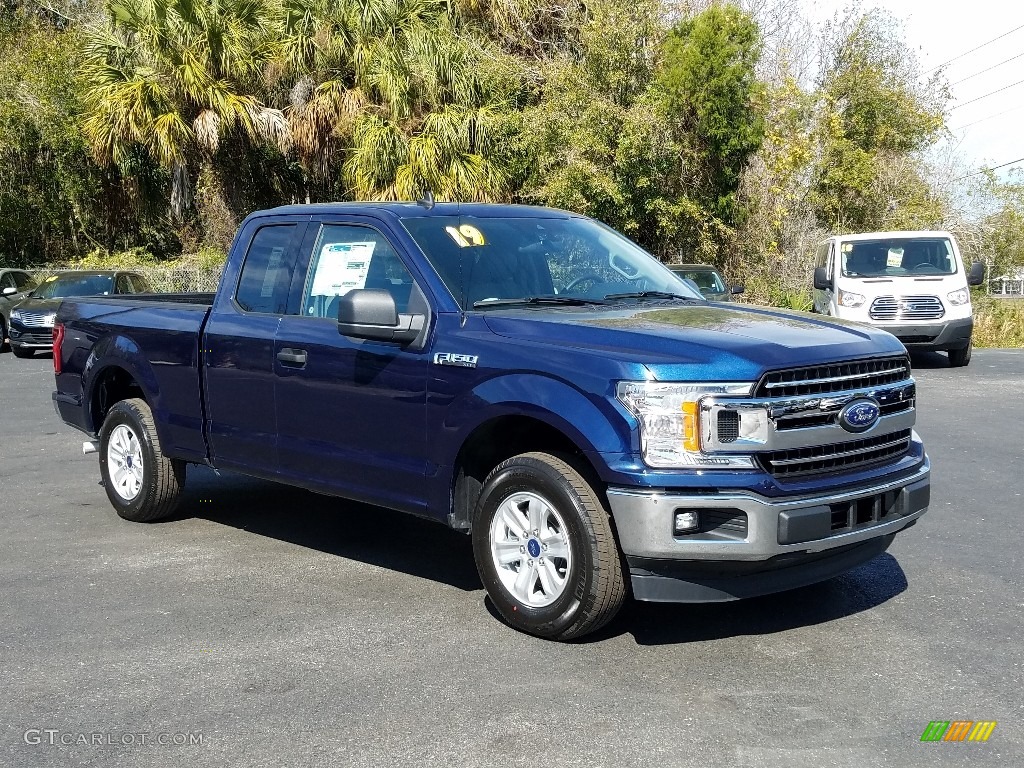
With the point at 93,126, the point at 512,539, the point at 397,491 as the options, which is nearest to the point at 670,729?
the point at 512,539

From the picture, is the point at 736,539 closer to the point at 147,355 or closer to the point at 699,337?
the point at 699,337

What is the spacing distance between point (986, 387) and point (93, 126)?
1843 cm

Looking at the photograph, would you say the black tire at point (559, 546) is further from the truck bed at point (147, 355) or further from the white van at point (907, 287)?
the white van at point (907, 287)

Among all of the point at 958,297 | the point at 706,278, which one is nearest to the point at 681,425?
the point at 706,278

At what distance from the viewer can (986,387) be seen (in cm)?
1491

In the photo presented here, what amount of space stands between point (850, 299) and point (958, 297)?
155 centimetres

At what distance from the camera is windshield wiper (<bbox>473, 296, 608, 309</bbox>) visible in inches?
227

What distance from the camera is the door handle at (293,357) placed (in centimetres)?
617

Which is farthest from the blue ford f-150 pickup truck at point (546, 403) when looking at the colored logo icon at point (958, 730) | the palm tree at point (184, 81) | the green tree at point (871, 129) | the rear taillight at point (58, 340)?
the green tree at point (871, 129)

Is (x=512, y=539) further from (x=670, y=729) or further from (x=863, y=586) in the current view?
(x=863, y=586)

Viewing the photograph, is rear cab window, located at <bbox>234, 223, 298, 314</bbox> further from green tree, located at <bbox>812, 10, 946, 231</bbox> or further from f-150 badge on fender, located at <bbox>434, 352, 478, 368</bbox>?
green tree, located at <bbox>812, 10, 946, 231</bbox>

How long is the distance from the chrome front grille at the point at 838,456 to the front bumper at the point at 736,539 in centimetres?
13

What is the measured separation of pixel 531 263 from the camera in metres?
6.16

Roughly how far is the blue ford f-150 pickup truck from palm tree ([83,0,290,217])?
717 inches
